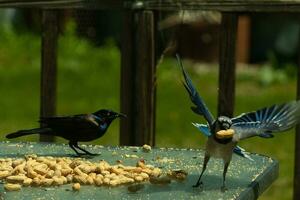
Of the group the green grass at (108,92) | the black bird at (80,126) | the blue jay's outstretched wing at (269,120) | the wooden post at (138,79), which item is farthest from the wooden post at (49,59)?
the green grass at (108,92)

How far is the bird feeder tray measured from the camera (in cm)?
251

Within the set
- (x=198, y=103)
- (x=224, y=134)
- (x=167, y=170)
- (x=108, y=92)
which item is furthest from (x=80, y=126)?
(x=108, y=92)

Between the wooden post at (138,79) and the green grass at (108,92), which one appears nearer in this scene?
the wooden post at (138,79)

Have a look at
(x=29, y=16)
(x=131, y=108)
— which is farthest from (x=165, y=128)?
(x=29, y=16)

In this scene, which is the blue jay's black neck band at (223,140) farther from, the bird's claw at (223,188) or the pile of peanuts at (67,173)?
the pile of peanuts at (67,173)

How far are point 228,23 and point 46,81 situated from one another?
838 mm

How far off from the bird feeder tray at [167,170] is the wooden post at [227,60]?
0.49 meters

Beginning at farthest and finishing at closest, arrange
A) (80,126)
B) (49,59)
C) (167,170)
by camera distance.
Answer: (49,59) < (80,126) < (167,170)

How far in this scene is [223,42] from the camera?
3760mm

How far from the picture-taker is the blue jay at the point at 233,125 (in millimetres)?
2568

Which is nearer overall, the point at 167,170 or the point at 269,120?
the point at 269,120

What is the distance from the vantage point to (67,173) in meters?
2.75

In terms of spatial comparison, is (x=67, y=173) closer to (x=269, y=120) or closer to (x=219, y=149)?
(x=219, y=149)

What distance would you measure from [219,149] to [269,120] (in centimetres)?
20
